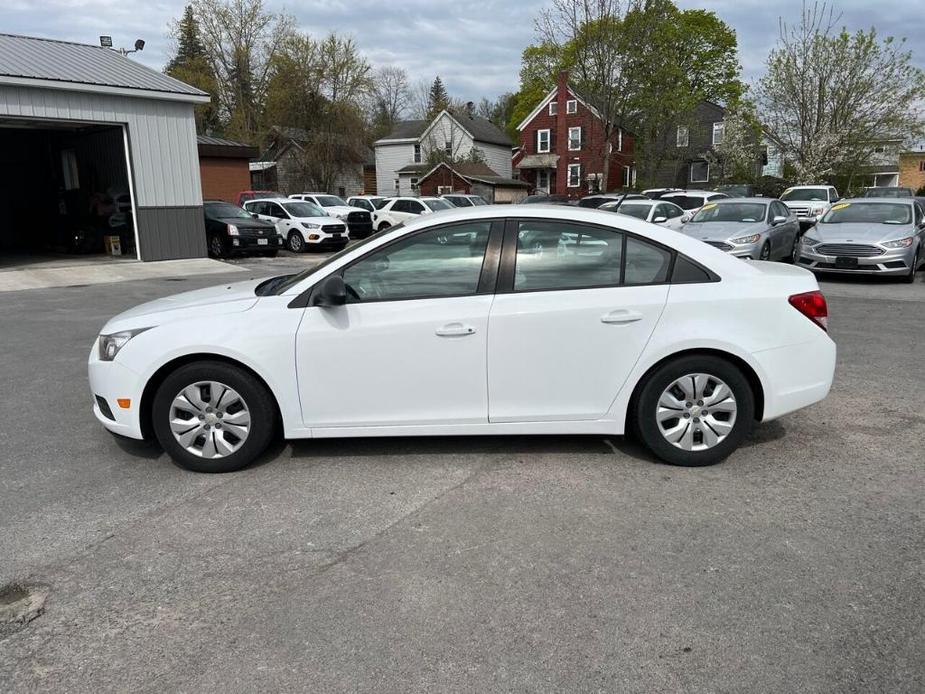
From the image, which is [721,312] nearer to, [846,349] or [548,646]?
[548,646]

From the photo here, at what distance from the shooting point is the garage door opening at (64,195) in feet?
62.8

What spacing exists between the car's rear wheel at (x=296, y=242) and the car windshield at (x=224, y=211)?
57.3 inches

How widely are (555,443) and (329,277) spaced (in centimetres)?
189

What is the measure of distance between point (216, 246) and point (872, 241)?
1597cm

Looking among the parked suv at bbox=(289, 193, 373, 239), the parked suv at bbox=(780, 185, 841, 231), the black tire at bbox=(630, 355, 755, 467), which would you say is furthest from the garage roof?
the parked suv at bbox=(780, 185, 841, 231)

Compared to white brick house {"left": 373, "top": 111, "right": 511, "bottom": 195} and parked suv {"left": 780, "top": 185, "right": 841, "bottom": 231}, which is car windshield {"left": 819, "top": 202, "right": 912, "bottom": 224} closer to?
parked suv {"left": 780, "top": 185, "right": 841, "bottom": 231}

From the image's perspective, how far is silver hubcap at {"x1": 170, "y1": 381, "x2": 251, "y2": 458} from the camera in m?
4.23

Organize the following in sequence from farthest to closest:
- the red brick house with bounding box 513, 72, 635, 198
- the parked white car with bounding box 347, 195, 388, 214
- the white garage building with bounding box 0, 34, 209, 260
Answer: the red brick house with bounding box 513, 72, 635, 198, the parked white car with bounding box 347, 195, 388, 214, the white garage building with bounding box 0, 34, 209, 260

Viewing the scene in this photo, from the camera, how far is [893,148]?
3553 centimetres

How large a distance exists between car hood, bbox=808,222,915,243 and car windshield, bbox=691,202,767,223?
1229 millimetres

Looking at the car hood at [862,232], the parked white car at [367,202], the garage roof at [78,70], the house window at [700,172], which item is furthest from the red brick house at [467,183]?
the car hood at [862,232]

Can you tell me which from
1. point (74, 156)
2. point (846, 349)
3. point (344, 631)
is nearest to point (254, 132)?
point (74, 156)

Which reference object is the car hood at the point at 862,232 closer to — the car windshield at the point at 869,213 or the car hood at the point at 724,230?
the car windshield at the point at 869,213

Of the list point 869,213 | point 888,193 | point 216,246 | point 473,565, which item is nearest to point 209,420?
point 473,565
